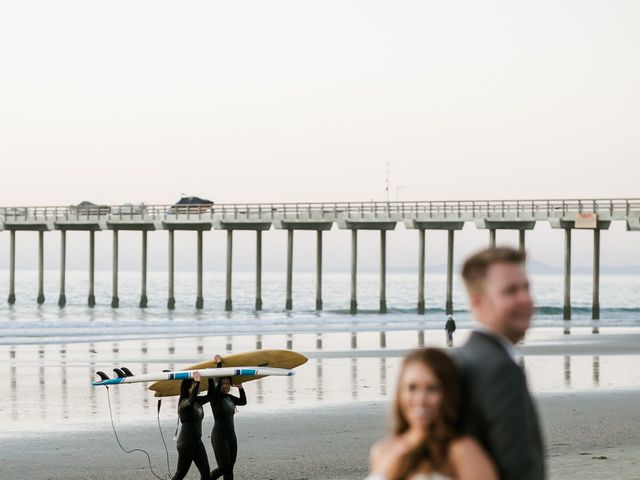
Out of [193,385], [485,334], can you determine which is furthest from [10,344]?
[485,334]

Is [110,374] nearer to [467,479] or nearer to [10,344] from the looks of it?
[10,344]

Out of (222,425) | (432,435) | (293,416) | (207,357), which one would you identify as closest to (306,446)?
(293,416)

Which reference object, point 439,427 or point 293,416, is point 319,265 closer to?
point 293,416

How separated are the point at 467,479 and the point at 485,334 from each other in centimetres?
37

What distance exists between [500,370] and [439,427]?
0.21m

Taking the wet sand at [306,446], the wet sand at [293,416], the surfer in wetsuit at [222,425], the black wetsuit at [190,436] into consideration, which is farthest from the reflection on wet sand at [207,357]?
the black wetsuit at [190,436]

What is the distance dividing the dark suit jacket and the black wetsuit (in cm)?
663

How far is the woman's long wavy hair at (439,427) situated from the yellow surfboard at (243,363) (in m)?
7.54

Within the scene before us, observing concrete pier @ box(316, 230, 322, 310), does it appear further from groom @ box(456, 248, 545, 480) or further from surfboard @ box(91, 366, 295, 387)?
groom @ box(456, 248, 545, 480)

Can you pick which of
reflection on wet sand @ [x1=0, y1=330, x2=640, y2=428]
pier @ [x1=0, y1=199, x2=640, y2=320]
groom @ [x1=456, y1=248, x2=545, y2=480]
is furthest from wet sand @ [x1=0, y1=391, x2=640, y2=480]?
pier @ [x1=0, y1=199, x2=640, y2=320]

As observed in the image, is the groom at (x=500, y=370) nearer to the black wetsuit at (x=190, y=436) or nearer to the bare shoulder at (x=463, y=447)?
the bare shoulder at (x=463, y=447)

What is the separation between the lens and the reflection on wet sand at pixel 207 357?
15484mm

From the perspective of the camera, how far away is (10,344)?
29.4m

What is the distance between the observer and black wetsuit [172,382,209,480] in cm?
899
